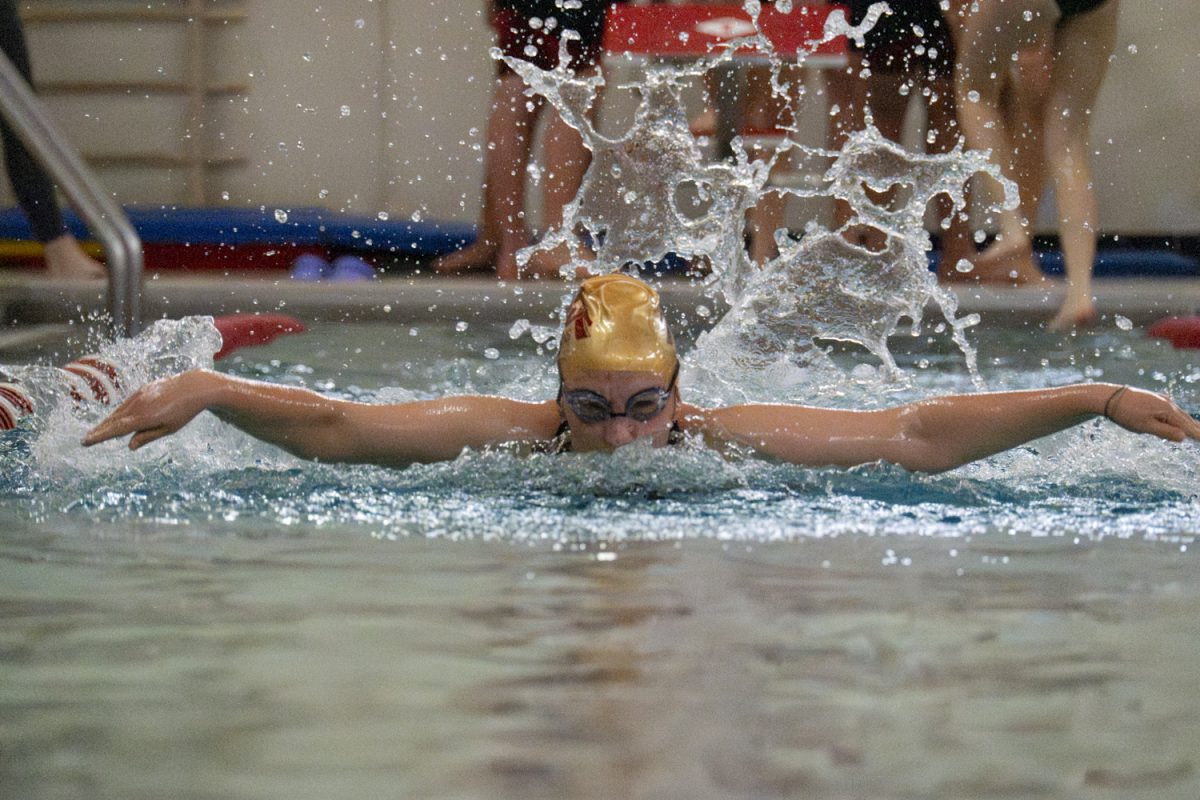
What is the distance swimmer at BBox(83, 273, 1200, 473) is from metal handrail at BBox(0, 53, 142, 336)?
1.69 metres

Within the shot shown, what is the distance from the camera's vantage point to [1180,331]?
16.8 ft

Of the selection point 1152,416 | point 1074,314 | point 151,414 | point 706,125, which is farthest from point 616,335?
point 706,125

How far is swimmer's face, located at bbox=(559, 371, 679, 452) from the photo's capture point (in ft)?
8.77

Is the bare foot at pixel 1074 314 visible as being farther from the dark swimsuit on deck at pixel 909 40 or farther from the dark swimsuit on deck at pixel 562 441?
the dark swimsuit on deck at pixel 562 441

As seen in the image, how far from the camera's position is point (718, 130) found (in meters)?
6.58

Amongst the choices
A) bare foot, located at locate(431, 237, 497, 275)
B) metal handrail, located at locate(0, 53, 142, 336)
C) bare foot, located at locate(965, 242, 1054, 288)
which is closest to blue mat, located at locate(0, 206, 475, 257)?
bare foot, located at locate(431, 237, 497, 275)

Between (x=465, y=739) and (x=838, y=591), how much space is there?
2.23 feet

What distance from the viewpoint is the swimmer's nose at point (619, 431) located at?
8.73 feet

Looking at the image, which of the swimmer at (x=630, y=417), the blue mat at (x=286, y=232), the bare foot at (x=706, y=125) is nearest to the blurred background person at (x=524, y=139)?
the bare foot at (x=706, y=125)

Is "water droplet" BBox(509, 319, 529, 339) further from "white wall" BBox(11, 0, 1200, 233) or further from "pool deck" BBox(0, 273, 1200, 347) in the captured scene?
"white wall" BBox(11, 0, 1200, 233)

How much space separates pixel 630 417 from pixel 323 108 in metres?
7.26

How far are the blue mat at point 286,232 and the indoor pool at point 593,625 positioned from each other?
4576 mm

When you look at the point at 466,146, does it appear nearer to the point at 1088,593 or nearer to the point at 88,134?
the point at 88,134

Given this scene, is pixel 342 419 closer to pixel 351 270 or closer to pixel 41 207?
pixel 41 207
